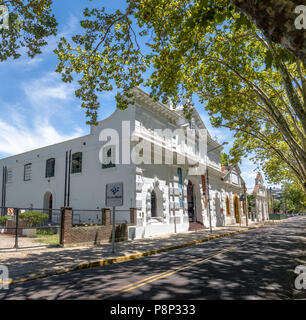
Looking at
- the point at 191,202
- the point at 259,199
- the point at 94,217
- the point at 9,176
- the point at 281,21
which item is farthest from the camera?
the point at 259,199

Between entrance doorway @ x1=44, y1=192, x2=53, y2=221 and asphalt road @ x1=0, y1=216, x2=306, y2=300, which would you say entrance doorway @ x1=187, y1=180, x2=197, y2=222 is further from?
asphalt road @ x1=0, y1=216, x2=306, y2=300

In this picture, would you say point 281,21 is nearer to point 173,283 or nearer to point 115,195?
point 173,283

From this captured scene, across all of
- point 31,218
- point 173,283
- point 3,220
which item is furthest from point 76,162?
point 173,283

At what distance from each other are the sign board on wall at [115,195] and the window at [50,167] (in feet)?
47.6

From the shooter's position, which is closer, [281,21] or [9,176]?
[281,21]

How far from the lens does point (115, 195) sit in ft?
37.9

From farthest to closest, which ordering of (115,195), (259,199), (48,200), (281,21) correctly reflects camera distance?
(259,199), (48,200), (115,195), (281,21)

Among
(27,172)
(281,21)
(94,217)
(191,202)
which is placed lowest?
(94,217)

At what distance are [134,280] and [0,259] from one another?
6.12m

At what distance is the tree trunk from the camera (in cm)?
277

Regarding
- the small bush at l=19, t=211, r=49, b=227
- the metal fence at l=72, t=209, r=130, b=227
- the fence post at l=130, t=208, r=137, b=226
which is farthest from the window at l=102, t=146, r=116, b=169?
the small bush at l=19, t=211, r=49, b=227

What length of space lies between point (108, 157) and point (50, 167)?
26.2ft

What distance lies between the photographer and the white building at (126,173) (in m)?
19.1
